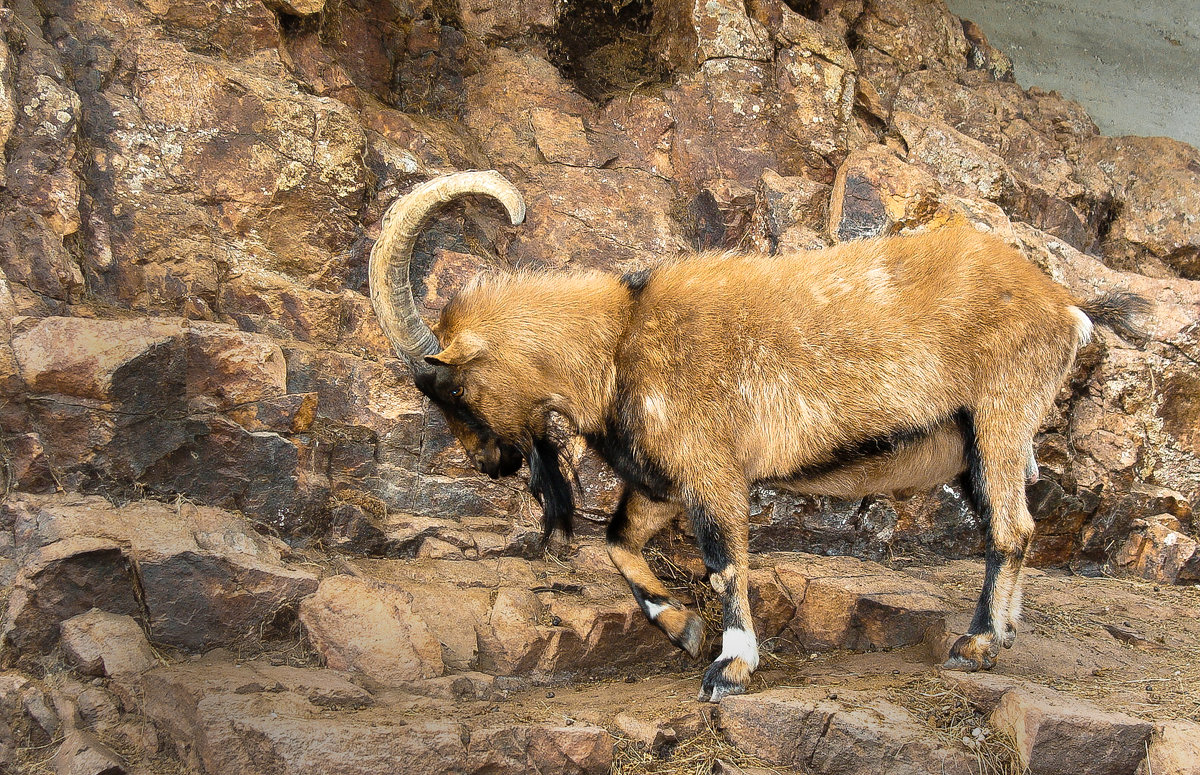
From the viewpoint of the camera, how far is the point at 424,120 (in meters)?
5.76

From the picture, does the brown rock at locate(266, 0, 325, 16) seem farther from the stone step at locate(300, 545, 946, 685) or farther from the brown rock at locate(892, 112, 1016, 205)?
the brown rock at locate(892, 112, 1016, 205)

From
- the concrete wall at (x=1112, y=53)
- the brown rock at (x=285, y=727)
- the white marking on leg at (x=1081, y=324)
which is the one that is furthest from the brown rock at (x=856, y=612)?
the concrete wall at (x=1112, y=53)

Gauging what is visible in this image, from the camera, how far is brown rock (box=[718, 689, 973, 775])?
3.21 metres

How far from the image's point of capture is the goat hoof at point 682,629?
4004mm

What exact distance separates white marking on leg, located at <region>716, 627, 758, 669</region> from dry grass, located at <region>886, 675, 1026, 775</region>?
544mm

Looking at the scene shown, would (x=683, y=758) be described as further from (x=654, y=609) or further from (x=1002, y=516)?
(x=1002, y=516)

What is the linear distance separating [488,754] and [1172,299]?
5.10 m

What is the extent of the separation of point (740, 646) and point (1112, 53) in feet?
24.6

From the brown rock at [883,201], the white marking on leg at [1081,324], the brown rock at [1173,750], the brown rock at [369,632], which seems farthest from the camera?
the brown rock at [883,201]

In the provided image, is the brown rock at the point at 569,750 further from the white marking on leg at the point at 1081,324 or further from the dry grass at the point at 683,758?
the white marking on leg at the point at 1081,324

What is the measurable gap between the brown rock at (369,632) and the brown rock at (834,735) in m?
1.21

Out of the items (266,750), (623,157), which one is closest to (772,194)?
(623,157)

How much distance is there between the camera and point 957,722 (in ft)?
11.1

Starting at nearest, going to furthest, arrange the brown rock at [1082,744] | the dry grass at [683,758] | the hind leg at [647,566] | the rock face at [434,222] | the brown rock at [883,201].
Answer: the brown rock at [1082,744]
the dry grass at [683,758]
the hind leg at [647,566]
the rock face at [434,222]
the brown rock at [883,201]
